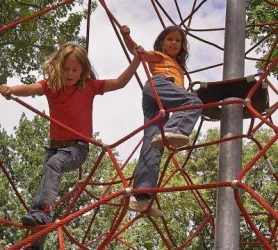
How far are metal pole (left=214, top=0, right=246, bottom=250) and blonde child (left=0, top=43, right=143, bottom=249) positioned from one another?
46cm

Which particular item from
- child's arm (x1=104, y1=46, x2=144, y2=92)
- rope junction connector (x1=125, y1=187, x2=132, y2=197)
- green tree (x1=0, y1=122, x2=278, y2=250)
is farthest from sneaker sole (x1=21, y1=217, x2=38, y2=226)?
green tree (x1=0, y1=122, x2=278, y2=250)

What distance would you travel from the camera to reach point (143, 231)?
44.3 ft

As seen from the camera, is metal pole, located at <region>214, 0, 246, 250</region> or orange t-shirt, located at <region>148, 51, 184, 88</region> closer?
metal pole, located at <region>214, 0, 246, 250</region>

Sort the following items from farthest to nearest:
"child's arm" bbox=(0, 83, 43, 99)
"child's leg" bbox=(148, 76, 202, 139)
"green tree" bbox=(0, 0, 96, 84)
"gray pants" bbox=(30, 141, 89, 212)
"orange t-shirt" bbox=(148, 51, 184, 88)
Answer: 1. "green tree" bbox=(0, 0, 96, 84)
2. "orange t-shirt" bbox=(148, 51, 184, 88)
3. "child's leg" bbox=(148, 76, 202, 139)
4. "child's arm" bbox=(0, 83, 43, 99)
5. "gray pants" bbox=(30, 141, 89, 212)

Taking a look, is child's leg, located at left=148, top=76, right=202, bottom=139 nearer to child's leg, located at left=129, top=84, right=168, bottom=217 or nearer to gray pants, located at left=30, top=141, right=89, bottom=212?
child's leg, located at left=129, top=84, right=168, bottom=217

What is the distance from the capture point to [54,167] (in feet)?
7.38

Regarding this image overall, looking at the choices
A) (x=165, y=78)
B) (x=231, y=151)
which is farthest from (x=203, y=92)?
(x=231, y=151)

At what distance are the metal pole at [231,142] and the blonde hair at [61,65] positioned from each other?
66cm

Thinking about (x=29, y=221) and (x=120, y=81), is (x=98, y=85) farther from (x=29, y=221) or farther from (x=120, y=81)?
(x=29, y=221)

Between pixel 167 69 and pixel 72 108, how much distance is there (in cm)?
51

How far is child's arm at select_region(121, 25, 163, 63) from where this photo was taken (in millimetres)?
2370

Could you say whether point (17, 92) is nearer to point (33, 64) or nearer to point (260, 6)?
point (260, 6)

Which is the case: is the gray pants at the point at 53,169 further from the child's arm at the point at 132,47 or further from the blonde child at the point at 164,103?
the child's arm at the point at 132,47

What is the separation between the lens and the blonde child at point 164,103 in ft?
7.76
